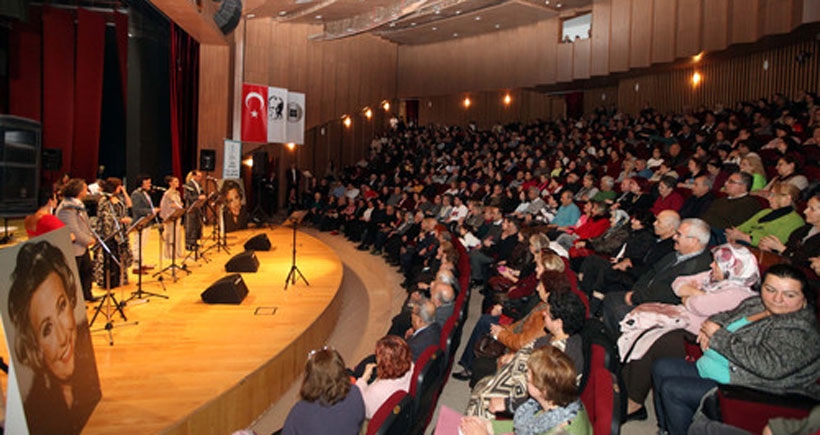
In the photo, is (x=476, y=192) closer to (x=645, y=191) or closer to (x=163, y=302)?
(x=645, y=191)

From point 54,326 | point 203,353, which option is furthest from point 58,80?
point 54,326

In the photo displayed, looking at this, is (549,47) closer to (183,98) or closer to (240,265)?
(183,98)

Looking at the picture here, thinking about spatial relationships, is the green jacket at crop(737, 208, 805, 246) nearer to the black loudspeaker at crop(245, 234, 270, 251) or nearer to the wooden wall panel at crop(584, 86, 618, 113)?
the black loudspeaker at crop(245, 234, 270, 251)

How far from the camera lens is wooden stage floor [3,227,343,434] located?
320 centimetres

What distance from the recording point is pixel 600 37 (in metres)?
12.7

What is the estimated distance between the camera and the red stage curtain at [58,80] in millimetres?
10023

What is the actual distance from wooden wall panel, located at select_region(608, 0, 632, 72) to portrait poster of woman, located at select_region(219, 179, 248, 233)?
826 centimetres

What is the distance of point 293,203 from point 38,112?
553 centimetres

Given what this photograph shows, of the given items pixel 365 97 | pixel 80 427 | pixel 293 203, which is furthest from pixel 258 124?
pixel 80 427

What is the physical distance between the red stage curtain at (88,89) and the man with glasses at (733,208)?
10.3 m

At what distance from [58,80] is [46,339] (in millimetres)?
9235

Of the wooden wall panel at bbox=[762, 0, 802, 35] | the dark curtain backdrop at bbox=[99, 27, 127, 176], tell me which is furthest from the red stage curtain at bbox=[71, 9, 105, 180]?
the wooden wall panel at bbox=[762, 0, 802, 35]

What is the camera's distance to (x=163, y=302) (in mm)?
5312

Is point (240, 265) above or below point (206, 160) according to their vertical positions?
below
